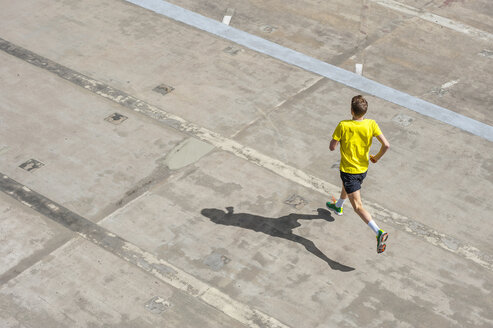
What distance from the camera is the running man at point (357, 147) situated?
25.3 feet

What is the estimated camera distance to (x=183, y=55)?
1219 centimetres

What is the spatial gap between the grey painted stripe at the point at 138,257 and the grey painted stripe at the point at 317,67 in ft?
17.2

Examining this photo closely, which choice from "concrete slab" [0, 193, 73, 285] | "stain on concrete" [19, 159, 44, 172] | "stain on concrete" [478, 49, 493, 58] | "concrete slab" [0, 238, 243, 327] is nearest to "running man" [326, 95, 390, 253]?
"concrete slab" [0, 238, 243, 327]

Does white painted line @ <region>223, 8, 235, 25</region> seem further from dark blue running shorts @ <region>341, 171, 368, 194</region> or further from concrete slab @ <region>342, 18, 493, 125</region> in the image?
dark blue running shorts @ <region>341, 171, 368, 194</region>

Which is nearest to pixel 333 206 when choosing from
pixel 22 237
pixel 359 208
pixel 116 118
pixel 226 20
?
pixel 359 208

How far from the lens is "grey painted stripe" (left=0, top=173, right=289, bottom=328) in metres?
7.31

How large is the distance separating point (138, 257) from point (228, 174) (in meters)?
1.97

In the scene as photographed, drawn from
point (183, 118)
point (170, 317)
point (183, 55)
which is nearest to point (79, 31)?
point (183, 55)

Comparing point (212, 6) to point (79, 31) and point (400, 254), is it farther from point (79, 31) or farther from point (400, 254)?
point (400, 254)

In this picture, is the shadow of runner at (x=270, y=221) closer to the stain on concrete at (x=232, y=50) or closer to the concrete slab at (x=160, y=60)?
the concrete slab at (x=160, y=60)

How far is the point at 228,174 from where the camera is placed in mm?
9375

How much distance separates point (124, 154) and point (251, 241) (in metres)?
2.53

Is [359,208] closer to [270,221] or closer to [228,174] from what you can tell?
[270,221]

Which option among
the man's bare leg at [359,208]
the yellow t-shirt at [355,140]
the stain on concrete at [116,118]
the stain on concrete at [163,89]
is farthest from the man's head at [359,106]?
the stain on concrete at [163,89]
